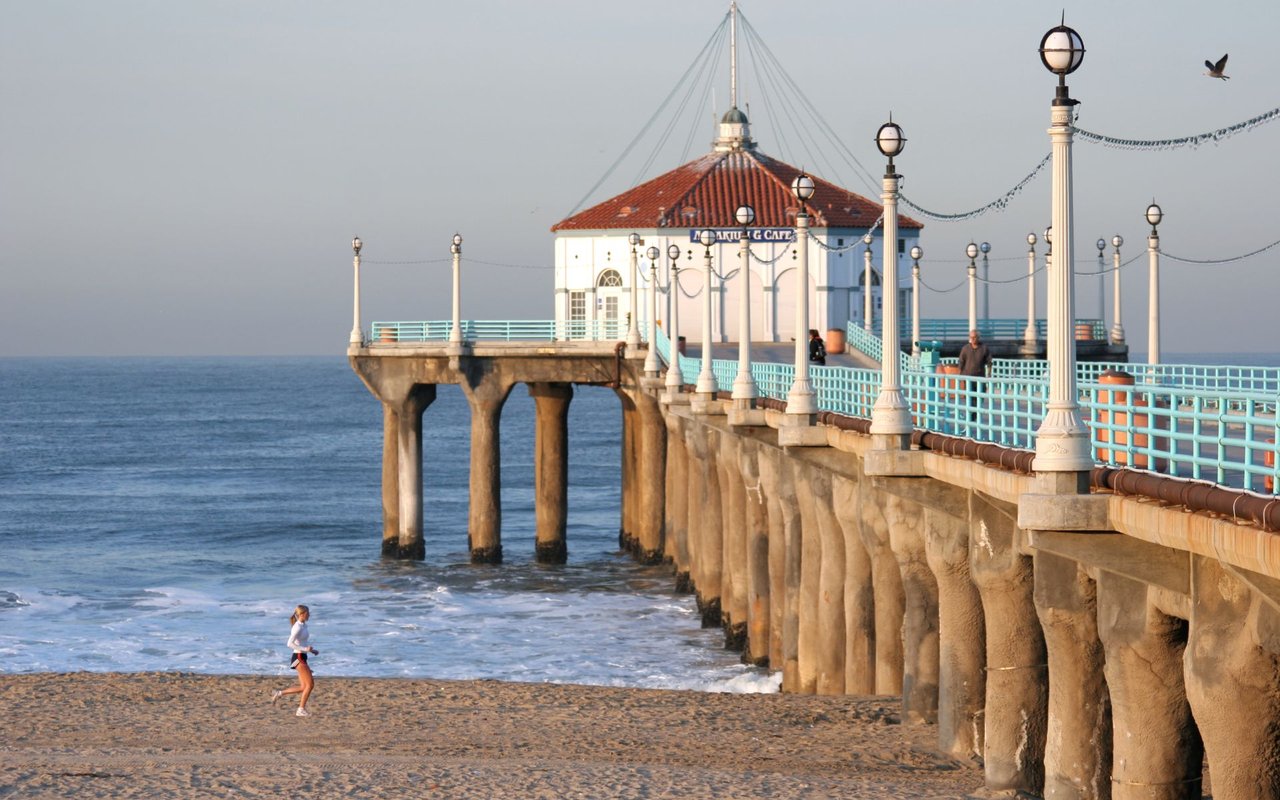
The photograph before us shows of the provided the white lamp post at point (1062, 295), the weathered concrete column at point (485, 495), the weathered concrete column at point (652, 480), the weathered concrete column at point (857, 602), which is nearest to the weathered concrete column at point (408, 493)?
the weathered concrete column at point (485, 495)

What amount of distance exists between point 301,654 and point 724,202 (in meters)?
38.4

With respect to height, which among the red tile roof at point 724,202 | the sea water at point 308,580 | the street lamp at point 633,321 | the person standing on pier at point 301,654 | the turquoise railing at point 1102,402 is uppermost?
the red tile roof at point 724,202

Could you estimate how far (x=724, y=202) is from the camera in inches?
2260

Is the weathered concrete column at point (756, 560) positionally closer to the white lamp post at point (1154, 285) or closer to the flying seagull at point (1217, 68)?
the white lamp post at point (1154, 285)

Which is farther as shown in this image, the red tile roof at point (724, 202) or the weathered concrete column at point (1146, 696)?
the red tile roof at point (724, 202)

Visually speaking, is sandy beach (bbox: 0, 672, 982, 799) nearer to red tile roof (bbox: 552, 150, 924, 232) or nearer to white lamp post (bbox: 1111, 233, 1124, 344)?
white lamp post (bbox: 1111, 233, 1124, 344)

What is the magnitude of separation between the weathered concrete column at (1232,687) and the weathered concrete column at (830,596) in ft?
37.0

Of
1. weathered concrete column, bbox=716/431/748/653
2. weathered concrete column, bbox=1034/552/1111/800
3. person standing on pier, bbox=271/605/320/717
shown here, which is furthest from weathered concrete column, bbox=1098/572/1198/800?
weathered concrete column, bbox=716/431/748/653

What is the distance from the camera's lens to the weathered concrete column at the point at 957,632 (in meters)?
17.4

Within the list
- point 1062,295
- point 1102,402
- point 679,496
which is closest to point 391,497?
point 679,496

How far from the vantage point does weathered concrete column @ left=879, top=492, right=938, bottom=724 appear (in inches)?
751

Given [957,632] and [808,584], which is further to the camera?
[808,584]

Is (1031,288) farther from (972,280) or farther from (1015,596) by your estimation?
(1015,596)

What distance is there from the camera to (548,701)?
2202 centimetres
